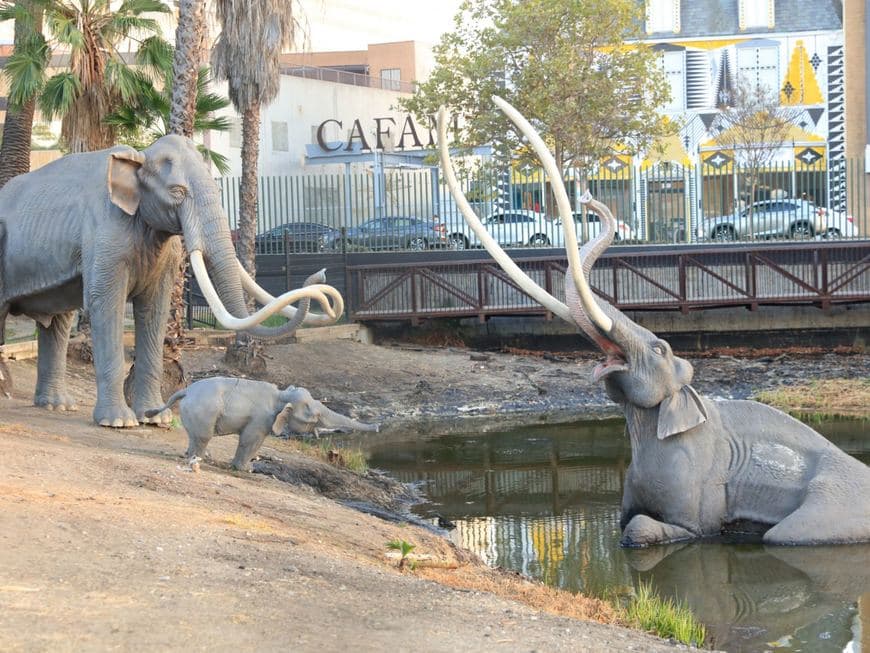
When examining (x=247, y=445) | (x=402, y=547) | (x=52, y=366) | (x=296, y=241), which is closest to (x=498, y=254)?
(x=247, y=445)

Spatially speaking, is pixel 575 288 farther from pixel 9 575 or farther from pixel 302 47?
pixel 302 47

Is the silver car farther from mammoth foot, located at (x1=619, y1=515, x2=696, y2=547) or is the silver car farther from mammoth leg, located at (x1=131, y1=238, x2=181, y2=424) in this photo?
mammoth foot, located at (x1=619, y1=515, x2=696, y2=547)

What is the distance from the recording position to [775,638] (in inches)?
292

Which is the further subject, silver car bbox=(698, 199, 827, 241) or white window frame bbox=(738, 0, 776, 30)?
white window frame bbox=(738, 0, 776, 30)

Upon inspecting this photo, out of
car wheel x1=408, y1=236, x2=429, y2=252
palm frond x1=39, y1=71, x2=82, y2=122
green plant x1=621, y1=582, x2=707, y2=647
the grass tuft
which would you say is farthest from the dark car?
green plant x1=621, y1=582, x2=707, y2=647

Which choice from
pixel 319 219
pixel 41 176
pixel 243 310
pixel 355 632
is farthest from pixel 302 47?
pixel 355 632

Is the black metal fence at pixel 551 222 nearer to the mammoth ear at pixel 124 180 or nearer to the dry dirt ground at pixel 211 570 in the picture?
Result: the mammoth ear at pixel 124 180

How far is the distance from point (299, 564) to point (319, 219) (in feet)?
72.0

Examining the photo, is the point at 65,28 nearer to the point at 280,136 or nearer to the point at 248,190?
the point at 248,190

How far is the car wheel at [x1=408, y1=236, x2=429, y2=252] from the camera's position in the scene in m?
26.2

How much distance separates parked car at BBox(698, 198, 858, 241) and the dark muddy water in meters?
11.8

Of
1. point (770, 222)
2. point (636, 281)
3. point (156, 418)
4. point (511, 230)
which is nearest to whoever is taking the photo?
point (156, 418)

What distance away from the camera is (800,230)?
26203 millimetres

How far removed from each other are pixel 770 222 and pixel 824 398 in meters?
9.56
